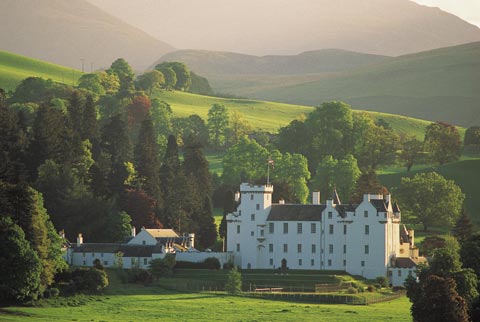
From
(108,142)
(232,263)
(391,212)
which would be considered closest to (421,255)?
(391,212)

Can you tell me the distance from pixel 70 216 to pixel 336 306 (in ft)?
122

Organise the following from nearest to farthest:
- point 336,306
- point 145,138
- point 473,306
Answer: point 473,306 → point 336,306 → point 145,138

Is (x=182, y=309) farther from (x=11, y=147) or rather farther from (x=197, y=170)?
(x=197, y=170)

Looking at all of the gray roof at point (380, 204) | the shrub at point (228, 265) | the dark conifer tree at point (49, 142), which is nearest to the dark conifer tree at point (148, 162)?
the dark conifer tree at point (49, 142)

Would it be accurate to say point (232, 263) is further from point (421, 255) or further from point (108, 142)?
point (108, 142)

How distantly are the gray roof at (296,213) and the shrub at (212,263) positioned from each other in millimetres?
8135

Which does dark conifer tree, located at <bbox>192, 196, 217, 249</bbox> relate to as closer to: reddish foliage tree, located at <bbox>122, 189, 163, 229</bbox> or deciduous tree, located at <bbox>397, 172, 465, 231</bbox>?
reddish foliage tree, located at <bbox>122, 189, 163, 229</bbox>

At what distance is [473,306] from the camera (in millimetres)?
96312

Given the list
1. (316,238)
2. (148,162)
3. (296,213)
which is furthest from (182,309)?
(148,162)

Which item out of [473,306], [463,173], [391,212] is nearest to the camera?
[473,306]

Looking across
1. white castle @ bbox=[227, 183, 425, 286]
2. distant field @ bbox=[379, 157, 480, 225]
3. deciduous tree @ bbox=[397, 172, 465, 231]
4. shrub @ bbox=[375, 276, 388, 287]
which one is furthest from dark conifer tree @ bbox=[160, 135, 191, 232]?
distant field @ bbox=[379, 157, 480, 225]

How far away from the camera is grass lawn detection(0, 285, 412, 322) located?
309ft

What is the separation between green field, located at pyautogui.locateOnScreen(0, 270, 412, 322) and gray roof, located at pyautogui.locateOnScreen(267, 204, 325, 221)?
19119 millimetres

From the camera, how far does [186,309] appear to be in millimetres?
99625
